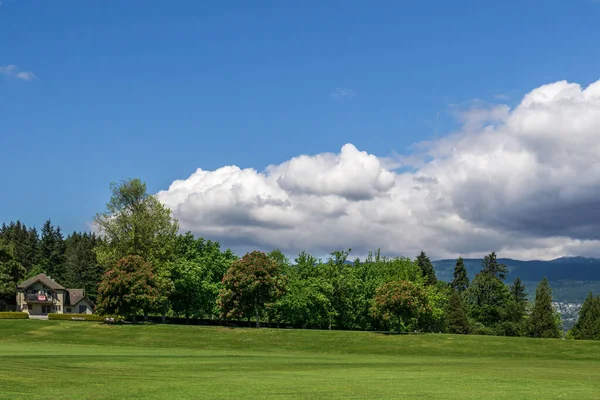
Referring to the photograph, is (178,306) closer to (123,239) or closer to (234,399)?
(123,239)

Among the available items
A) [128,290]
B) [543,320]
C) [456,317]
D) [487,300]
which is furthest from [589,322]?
[128,290]

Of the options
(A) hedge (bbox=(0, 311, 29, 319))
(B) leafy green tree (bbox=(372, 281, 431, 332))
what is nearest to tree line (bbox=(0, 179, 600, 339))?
(B) leafy green tree (bbox=(372, 281, 431, 332))

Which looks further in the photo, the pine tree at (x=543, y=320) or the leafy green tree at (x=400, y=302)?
the pine tree at (x=543, y=320)

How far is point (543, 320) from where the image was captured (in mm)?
116875

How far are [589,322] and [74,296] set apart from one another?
104 metres

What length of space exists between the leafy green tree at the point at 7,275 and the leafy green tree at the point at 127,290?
37.0 meters

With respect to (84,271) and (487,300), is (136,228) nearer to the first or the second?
(84,271)

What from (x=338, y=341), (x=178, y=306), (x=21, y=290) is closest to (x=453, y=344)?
(x=338, y=341)

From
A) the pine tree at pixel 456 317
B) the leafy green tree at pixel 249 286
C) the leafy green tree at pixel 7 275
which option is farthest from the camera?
the pine tree at pixel 456 317

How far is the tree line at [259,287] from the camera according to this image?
83.1m

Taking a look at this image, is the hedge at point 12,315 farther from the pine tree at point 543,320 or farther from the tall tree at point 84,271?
the pine tree at point 543,320

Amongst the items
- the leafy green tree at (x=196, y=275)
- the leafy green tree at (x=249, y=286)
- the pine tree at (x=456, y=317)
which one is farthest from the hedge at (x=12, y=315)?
the pine tree at (x=456, y=317)

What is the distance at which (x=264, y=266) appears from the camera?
8331cm

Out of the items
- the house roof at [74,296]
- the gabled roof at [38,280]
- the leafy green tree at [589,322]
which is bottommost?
the leafy green tree at [589,322]
